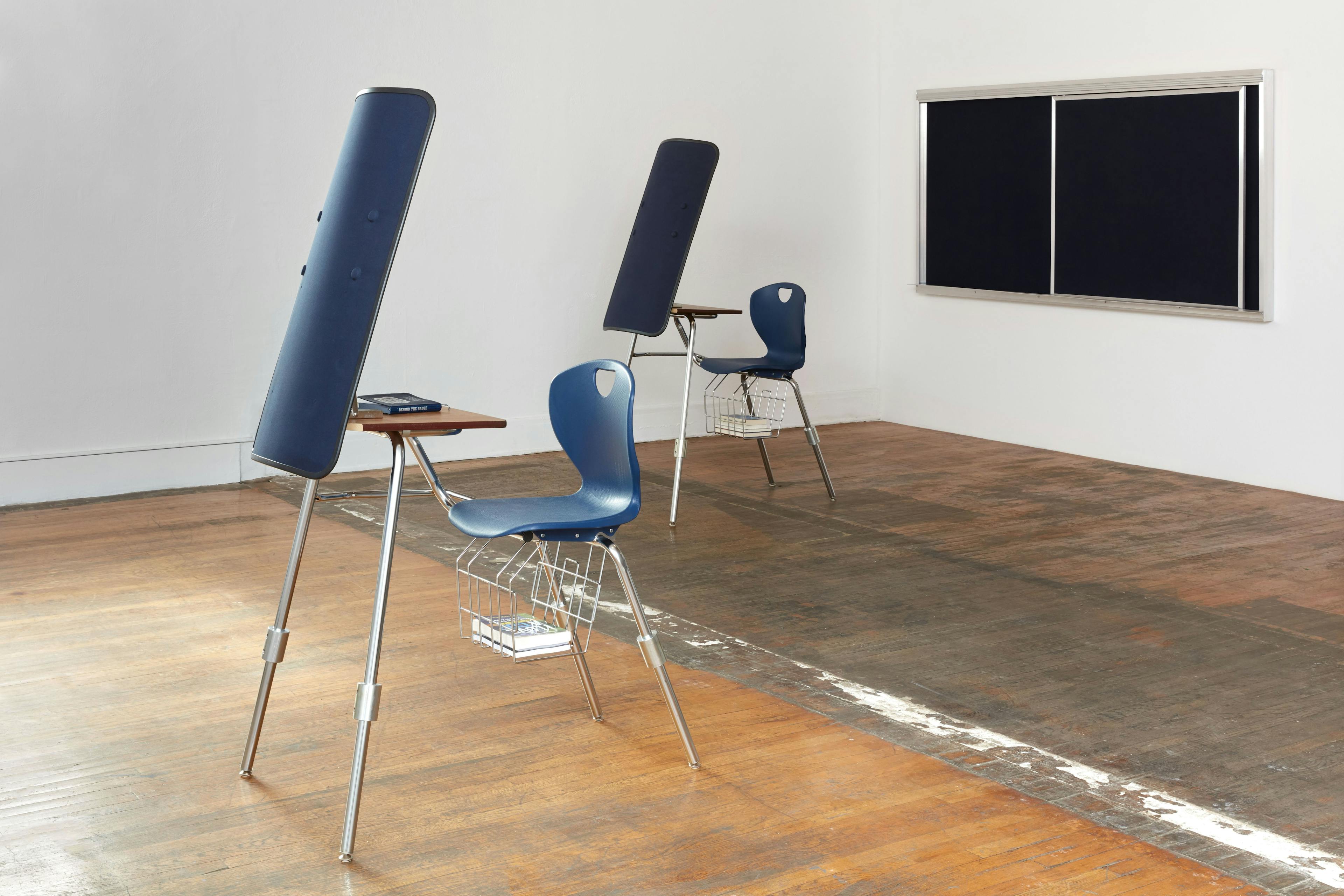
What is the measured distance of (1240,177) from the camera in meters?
6.50

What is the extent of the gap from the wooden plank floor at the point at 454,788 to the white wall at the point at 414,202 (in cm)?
234

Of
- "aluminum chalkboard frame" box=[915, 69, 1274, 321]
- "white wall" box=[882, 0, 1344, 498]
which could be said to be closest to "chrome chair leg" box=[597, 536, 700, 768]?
"white wall" box=[882, 0, 1344, 498]

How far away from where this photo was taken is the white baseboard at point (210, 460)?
20.6 ft

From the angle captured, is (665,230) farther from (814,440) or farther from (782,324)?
(814,440)

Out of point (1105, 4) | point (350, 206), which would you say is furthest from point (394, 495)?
point (1105, 4)

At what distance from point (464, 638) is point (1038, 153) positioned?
5022 mm

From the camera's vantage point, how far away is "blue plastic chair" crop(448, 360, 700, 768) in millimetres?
2924

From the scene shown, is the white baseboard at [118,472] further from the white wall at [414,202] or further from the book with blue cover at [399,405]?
the book with blue cover at [399,405]

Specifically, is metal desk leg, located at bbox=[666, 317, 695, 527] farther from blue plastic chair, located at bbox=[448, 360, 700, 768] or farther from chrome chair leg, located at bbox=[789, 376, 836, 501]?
blue plastic chair, located at bbox=[448, 360, 700, 768]

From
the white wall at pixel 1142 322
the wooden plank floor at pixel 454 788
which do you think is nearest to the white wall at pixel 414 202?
the white wall at pixel 1142 322

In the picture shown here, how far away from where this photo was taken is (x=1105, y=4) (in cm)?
712

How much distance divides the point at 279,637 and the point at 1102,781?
1.88 meters

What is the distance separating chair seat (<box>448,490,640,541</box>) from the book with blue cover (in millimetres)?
250

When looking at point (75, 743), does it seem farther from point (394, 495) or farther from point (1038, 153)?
Result: point (1038, 153)
